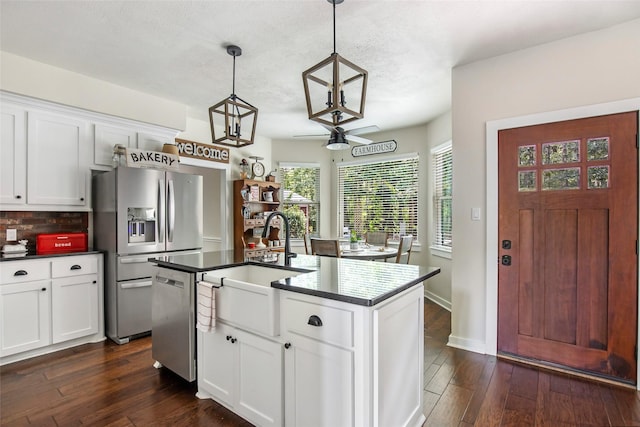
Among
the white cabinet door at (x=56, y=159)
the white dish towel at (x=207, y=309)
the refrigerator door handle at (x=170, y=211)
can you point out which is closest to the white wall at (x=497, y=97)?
the white dish towel at (x=207, y=309)

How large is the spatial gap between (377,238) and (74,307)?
4.07m

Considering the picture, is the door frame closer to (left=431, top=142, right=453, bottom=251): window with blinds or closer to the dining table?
the dining table

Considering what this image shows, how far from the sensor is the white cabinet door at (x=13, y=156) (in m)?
2.96

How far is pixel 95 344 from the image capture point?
3.30 metres

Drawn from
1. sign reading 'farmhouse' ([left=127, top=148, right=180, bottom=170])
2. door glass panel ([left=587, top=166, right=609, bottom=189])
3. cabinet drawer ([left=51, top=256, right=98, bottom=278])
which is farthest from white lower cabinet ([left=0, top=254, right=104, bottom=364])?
door glass panel ([left=587, top=166, right=609, bottom=189])

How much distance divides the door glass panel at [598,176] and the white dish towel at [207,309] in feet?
9.53

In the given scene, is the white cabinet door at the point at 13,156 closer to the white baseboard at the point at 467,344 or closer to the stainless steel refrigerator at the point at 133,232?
the stainless steel refrigerator at the point at 133,232

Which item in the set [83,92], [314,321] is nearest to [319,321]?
[314,321]

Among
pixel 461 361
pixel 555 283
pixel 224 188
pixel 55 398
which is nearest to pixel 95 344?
pixel 55 398

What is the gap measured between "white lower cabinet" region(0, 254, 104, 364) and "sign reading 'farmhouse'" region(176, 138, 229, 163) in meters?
1.87

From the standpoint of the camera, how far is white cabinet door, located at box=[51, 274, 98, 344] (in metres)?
3.10

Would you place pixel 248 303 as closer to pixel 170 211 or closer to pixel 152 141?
pixel 170 211

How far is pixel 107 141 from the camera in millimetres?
3627

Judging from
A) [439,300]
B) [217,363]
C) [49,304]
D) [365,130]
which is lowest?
[439,300]
